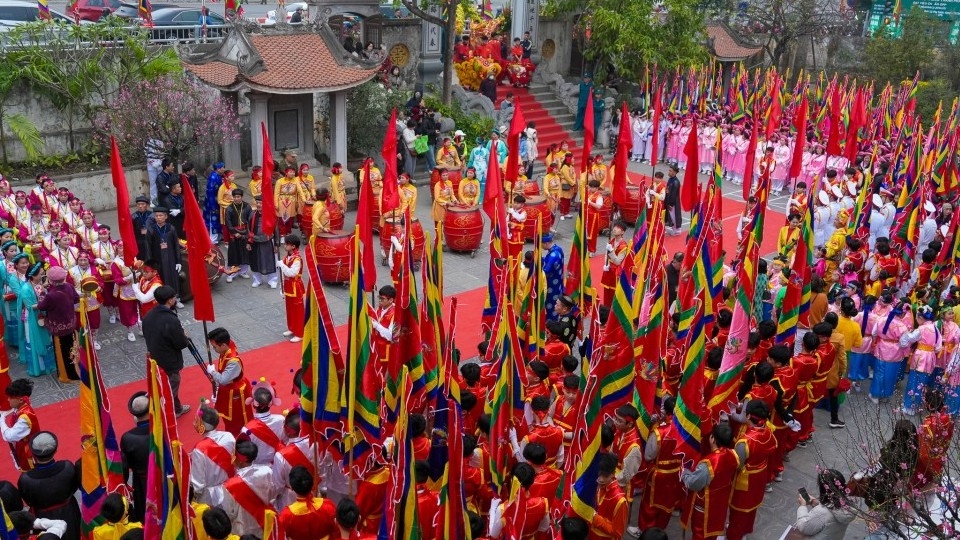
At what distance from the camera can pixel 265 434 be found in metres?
6.83

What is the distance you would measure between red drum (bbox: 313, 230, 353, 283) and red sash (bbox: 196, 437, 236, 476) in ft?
21.1

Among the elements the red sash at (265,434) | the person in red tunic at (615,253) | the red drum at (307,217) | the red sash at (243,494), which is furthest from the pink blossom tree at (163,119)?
the red sash at (243,494)

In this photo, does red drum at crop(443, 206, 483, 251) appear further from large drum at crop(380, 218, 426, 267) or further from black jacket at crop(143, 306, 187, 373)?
black jacket at crop(143, 306, 187, 373)

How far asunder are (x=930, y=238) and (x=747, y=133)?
6.98 m

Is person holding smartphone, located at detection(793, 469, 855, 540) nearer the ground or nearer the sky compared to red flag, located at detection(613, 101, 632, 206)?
nearer the ground

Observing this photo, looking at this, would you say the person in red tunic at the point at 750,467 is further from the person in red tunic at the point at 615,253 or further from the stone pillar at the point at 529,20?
the stone pillar at the point at 529,20

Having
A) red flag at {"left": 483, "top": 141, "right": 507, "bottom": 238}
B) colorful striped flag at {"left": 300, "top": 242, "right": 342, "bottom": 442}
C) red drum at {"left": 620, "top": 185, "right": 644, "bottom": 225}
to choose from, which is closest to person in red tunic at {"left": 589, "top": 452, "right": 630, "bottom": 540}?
colorful striped flag at {"left": 300, "top": 242, "right": 342, "bottom": 442}

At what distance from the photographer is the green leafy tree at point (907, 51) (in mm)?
25938

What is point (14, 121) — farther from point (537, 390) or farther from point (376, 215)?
point (537, 390)

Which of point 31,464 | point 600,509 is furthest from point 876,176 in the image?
point 31,464

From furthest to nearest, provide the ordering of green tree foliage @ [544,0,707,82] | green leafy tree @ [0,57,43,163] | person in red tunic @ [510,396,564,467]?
green tree foliage @ [544,0,707,82]
green leafy tree @ [0,57,43,163]
person in red tunic @ [510,396,564,467]

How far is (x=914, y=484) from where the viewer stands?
673 cm

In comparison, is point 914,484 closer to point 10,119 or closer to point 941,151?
point 941,151

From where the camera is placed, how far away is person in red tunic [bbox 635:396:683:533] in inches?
285
